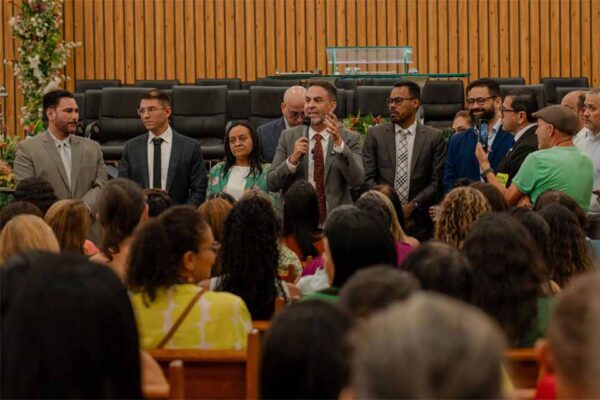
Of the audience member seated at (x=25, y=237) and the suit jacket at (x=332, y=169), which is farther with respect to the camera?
the suit jacket at (x=332, y=169)

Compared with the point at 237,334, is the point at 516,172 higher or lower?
higher

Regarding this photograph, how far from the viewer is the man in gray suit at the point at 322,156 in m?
6.46

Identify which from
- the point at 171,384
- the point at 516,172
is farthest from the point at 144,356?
the point at 516,172

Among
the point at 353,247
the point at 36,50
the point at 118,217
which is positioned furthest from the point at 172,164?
the point at 36,50

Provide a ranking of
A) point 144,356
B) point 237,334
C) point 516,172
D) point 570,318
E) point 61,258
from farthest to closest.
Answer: point 516,172
point 237,334
point 144,356
point 61,258
point 570,318

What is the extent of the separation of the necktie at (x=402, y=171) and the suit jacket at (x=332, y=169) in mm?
333

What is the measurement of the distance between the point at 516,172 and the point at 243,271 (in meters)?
3.01

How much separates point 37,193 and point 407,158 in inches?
95.8

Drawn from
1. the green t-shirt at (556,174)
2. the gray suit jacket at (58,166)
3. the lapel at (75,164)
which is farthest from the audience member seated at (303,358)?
the lapel at (75,164)

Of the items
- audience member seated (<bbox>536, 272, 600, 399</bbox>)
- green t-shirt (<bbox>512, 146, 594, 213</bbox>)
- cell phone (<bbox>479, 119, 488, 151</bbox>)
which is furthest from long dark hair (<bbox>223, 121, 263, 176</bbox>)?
audience member seated (<bbox>536, 272, 600, 399</bbox>)

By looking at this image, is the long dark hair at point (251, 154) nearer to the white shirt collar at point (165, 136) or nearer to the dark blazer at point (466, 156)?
the white shirt collar at point (165, 136)

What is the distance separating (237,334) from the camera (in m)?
3.24

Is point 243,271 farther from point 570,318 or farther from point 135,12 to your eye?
point 135,12

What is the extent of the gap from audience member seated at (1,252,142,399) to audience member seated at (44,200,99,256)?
2.71 meters
